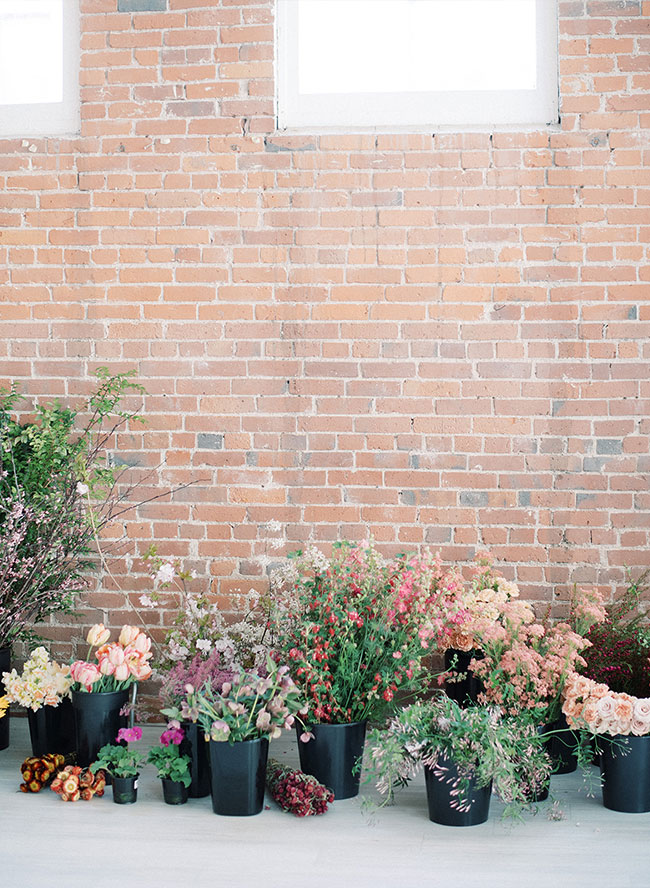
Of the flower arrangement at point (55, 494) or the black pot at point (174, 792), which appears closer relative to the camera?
the black pot at point (174, 792)

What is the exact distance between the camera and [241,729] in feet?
8.27

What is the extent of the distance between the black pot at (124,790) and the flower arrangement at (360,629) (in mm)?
600

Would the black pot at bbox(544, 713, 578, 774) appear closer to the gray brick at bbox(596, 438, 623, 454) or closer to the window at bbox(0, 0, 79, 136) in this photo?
the gray brick at bbox(596, 438, 623, 454)

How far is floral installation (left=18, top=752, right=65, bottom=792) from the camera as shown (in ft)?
9.00

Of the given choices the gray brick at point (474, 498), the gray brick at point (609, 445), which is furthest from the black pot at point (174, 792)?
the gray brick at point (609, 445)

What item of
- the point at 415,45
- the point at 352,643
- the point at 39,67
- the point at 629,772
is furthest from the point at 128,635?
the point at 415,45

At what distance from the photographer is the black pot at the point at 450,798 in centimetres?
245

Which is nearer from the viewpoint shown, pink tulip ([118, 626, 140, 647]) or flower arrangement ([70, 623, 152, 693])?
flower arrangement ([70, 623, 152, 693])

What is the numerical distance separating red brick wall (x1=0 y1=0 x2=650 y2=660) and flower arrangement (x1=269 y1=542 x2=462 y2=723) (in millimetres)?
472

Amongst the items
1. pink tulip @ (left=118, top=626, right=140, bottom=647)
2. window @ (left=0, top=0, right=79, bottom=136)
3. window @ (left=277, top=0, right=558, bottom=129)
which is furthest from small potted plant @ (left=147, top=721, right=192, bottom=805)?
window @ (left=0, top=0, right=79, bottom=136)

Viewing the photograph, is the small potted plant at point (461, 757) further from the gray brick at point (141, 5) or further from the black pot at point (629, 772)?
the gray brick at point (141, 5)

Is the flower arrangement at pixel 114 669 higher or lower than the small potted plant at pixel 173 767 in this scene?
higher

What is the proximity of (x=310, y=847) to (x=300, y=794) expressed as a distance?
184 mm

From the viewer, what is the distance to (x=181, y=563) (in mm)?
3420
